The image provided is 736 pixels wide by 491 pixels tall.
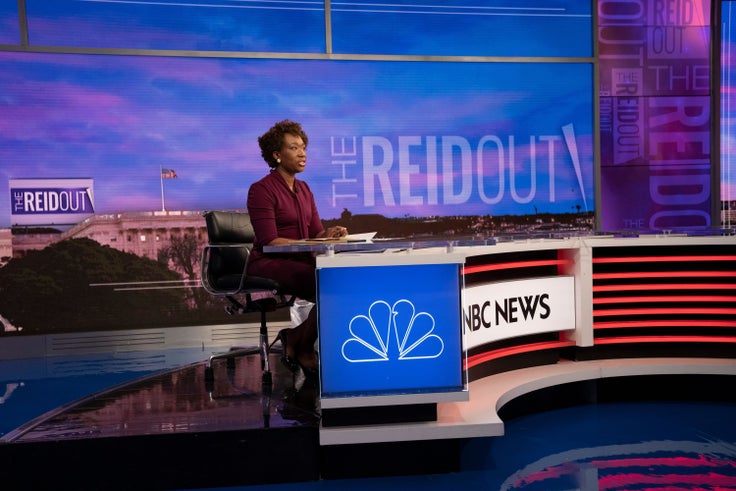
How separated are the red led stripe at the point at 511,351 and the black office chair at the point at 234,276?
38.9 inches

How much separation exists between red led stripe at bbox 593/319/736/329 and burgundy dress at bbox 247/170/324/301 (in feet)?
5.80

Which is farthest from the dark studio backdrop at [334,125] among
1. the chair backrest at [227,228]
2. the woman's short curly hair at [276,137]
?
the woman's short curly hair at [276,137]

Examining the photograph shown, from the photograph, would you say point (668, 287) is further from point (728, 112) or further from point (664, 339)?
point (728, 112)

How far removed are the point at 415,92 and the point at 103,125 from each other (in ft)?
8.89

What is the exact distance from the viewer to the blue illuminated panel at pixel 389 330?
241 centimetres

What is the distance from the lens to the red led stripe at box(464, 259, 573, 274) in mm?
3123

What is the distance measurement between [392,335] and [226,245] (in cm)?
127

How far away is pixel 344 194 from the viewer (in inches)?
221

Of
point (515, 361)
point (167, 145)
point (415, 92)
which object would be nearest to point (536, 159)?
point (415, 92)

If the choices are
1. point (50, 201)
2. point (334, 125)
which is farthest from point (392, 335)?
point (50, 201)

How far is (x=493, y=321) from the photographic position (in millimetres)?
3203

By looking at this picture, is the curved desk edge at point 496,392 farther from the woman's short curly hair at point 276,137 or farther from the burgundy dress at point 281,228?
the woman's short curly hair at point 276,137

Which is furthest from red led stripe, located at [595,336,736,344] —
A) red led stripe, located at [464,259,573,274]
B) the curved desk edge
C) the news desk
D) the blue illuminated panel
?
the blue illuminated panel

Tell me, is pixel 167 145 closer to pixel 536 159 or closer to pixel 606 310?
pixel 536 159
